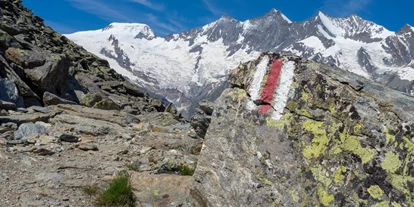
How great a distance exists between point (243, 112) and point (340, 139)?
2.20 meters

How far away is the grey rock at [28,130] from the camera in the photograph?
42.0 ft

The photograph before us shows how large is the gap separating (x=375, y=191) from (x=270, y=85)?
10.00ft

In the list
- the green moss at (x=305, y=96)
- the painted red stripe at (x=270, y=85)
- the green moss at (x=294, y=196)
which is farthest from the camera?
the painted red stripe at (x=270, y=85)

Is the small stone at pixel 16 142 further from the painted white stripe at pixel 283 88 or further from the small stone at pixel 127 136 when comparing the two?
the painted white stripe at pixel 283 88

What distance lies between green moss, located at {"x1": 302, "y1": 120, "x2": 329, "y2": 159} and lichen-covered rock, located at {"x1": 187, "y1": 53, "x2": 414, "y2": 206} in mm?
19

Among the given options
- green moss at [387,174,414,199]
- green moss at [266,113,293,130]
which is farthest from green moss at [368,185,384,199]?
green moss at [266,113,293,130]

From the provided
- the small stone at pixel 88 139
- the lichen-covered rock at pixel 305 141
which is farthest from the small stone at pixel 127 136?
the lichen-covered rock at pixel 305 141

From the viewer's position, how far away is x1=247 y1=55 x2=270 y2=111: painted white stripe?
8.08 meters

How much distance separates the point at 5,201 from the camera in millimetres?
7844

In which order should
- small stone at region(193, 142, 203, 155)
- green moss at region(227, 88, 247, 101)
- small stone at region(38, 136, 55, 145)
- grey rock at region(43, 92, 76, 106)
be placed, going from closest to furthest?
1. green moss at region(227, 88, 247, 101)
2. small stone at region(38, 136, 55, 145)
3. small stone at region(193, 142, 203, 155)
4. grey rock at region(43, 92, 76, 106)

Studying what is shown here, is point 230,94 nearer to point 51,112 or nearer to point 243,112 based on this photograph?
point 243,112

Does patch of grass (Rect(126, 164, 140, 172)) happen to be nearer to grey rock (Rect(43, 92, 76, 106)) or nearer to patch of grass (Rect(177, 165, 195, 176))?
patch of grass (Rect(177, 165, 195, 176))

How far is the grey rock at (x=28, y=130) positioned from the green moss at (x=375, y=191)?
11365 millimetres

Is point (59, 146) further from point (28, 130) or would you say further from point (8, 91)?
point (8, 91)
